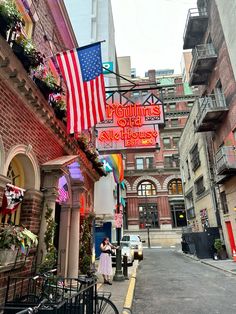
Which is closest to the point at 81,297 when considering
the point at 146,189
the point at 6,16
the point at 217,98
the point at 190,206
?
the point at 6,16

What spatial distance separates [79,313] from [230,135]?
1708 centimetres

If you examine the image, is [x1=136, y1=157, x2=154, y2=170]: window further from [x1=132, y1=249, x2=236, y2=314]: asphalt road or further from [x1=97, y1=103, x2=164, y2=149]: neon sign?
[x1=97, y1=103, x2=164, y2=149]: neon sign

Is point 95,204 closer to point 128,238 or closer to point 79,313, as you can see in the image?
point 79,313

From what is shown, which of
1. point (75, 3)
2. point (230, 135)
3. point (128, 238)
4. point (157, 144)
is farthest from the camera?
point (75, 3)

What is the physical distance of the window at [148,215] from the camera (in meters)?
43.8

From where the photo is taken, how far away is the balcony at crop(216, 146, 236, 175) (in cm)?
1672

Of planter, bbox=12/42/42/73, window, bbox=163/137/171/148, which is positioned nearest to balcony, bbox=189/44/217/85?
planter, bbox=12/42/42/73

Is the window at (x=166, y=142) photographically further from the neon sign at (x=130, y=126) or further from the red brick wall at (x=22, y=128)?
the red brick wall at (x=22, y=128)

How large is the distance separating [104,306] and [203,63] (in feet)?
67.8

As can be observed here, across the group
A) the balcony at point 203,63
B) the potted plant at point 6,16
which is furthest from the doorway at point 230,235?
the potted plant at point 6,16

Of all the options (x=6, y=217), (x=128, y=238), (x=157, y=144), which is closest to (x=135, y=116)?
(x=157, y=144)

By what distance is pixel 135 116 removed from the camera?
10.1 metres

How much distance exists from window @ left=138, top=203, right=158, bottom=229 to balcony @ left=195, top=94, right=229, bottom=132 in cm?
2557

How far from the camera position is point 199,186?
91.6 ft
